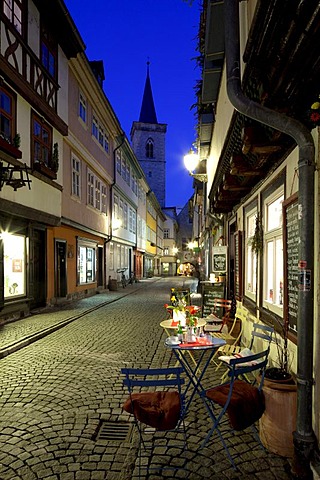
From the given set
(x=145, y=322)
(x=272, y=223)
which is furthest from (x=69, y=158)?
(x=272, y=223)

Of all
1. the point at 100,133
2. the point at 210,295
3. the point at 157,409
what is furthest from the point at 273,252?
the point at 100,133

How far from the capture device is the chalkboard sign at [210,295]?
9469 mm

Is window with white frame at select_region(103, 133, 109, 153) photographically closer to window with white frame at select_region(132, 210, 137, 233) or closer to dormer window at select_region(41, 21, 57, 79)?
dormer window at select_region(41, 21, 57, 79)

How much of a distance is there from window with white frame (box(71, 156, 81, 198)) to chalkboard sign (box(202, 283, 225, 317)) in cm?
760

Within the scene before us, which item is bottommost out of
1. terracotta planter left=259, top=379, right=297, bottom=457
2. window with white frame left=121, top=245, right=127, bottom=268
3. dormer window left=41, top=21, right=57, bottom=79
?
terracotta planter left=259, top=379, right=297, bottom=457

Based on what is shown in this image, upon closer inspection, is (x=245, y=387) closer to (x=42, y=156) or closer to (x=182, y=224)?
(x=42, y=156)

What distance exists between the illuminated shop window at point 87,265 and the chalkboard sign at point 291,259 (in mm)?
12790

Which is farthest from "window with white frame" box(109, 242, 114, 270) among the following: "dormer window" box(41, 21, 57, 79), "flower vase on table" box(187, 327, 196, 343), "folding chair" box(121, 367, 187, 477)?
"folding chair" box(121, 367, 187, 477)

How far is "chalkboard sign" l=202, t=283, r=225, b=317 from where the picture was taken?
31.1ft

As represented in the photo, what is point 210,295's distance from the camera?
950 cm

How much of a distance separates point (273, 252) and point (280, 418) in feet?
9.00

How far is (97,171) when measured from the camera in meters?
18.0

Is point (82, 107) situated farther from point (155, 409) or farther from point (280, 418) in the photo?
point (280, 418)

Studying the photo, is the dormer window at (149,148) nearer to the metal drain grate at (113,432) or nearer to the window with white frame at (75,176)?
the window with white frame at (75,176)
